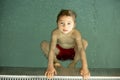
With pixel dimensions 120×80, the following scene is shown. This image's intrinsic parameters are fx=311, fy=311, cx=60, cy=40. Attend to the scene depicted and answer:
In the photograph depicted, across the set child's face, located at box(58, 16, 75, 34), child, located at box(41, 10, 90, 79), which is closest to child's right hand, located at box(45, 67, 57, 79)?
child, located at box(41, 10, 90, 79)

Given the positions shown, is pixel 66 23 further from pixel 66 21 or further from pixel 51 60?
pixel 51 60

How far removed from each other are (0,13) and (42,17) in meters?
0.19

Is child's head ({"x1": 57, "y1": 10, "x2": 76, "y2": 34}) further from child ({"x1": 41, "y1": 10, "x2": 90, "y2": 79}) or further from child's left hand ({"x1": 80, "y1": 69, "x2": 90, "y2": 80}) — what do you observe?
child's left hand ({"x1": 80, "y1": 69, "x2": 90, "y2": 80})

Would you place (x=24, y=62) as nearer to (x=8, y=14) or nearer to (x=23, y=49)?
(x=23, y=49)

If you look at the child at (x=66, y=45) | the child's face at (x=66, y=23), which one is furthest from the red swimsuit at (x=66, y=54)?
the child's face at (x=66, y=23)

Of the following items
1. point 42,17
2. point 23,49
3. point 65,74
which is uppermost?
point 42,17

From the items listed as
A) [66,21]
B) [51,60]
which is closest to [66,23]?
[66,21]

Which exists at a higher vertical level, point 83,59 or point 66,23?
point 66,23

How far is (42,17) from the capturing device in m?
1.46

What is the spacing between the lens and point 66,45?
1.10 meters

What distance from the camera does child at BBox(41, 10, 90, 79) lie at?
0.99 meters

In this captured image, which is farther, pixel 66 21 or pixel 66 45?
pixel 66 45

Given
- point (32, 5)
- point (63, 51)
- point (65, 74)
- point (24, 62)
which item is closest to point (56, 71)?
point (65, 74)

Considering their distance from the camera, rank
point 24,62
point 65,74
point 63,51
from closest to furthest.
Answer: point 65,74, point 63,51, point 24,62
